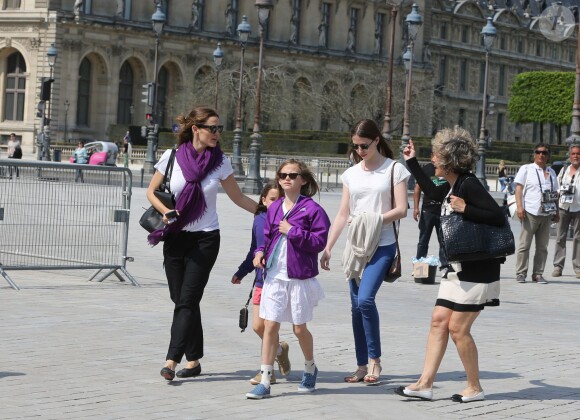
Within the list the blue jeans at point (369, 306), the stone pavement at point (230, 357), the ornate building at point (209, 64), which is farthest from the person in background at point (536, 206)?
the ornate building at point (209, 64)

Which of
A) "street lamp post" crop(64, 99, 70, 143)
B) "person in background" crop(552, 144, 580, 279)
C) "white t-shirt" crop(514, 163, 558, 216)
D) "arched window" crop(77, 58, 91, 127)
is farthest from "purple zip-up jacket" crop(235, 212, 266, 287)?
"arched window" crop(77, 58, 91, 127)

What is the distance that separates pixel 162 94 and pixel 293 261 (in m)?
68.1

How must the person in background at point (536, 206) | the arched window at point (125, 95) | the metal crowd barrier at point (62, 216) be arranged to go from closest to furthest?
the metal crowd barrier at point (62, 216), the person in background at point (536, 206), the arched window at point (125, 95)

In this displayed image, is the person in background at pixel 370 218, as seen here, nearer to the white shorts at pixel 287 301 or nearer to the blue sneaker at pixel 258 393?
the white shorts at pixel 287 301

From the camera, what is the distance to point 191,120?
30.8ft

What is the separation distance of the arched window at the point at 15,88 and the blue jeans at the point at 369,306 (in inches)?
2489

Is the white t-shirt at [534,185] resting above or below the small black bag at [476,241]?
above

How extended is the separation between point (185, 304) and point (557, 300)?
7089 mm

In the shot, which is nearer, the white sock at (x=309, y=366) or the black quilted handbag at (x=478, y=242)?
the black quilted handbag at (x=478, y=242)

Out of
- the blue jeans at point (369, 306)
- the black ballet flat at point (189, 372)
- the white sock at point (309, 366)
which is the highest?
the blue jeans at point (369, 306)

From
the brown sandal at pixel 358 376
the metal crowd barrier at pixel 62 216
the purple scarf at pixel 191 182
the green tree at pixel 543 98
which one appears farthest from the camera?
Answer: the green tree at pixel 543 98

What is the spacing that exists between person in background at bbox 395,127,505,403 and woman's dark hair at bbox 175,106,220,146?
58.8 inches

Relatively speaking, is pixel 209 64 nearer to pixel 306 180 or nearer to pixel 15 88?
pixel 15 88

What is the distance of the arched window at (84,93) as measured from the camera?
72.3m
